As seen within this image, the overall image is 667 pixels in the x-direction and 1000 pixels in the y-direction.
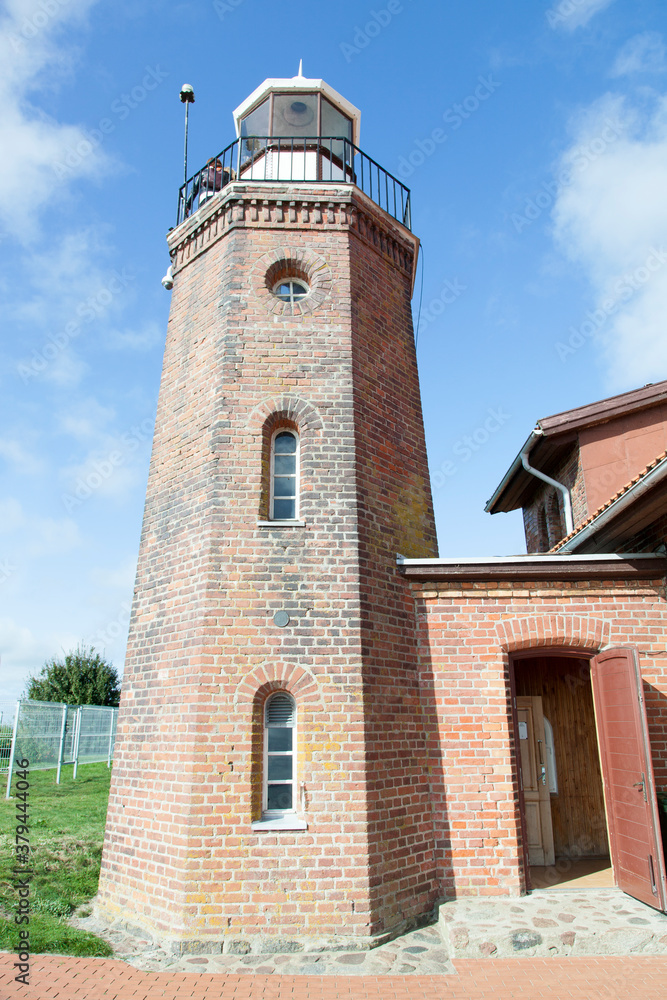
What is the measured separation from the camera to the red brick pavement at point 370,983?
197 inches

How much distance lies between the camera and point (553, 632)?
732 centimetres

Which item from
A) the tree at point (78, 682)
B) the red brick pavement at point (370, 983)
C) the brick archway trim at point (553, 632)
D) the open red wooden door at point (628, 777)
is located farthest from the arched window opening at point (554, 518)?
the tree at point (78, 682)

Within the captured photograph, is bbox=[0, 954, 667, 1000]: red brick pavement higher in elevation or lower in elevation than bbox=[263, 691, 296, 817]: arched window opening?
lower

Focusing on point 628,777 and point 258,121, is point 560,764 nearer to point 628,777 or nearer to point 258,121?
point 628,777

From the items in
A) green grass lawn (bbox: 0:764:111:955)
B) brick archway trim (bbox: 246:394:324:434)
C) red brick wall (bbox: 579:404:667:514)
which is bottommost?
green grass lawn (bbox: 0:764:111:955)

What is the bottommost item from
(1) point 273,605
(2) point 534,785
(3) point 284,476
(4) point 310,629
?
(2) point 534,785

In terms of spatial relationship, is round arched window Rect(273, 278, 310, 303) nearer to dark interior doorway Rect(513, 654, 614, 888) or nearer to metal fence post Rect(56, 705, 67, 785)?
dark interior doorway Rect(513, 654, 614, 888)

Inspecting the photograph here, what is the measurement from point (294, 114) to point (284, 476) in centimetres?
589

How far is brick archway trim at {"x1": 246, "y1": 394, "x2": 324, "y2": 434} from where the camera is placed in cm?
739

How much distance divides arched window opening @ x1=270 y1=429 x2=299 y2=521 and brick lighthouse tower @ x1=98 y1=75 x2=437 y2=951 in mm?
25

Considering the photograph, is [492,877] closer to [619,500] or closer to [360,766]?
[360,766]

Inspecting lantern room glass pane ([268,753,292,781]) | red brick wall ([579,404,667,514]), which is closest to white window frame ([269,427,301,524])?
lantern room glass pane ([268,753,292,781])

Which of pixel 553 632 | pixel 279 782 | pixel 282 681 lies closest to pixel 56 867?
pixel 279 782

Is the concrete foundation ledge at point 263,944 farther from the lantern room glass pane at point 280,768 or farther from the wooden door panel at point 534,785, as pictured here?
the wooden door panel at point 534,785
